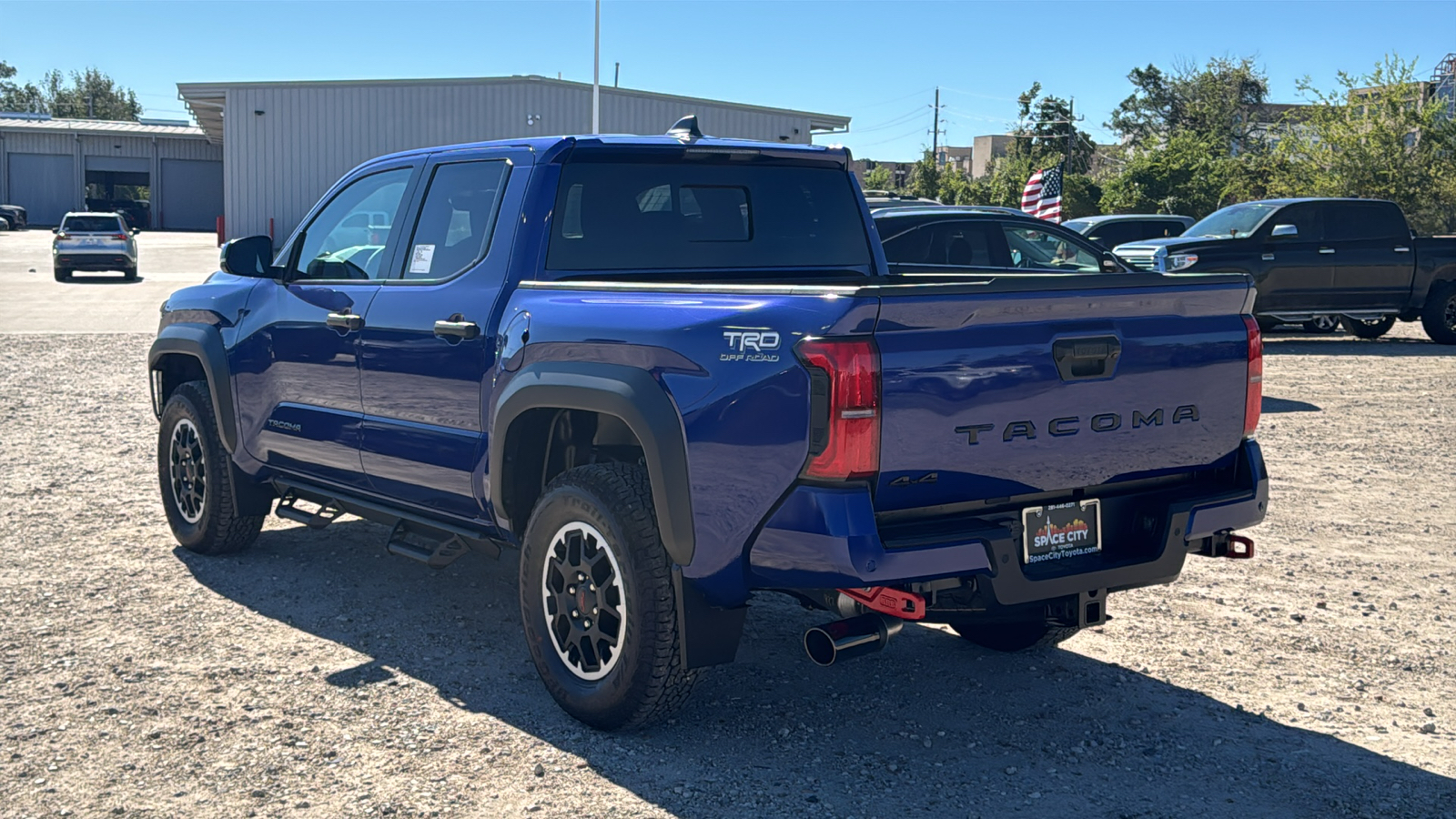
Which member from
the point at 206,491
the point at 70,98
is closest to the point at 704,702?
the point at 206,491

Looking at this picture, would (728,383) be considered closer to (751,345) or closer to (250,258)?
(751,345)

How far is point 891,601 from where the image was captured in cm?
388

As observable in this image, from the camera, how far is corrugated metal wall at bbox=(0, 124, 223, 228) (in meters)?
71.4

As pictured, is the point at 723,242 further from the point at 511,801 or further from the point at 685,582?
the point at 511,801

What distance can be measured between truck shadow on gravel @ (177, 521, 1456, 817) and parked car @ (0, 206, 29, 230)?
6527cm

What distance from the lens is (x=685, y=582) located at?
4219 mm

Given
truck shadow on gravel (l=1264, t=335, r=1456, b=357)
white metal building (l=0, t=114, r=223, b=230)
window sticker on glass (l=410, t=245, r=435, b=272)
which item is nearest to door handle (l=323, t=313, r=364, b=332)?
window sticker on glass (l=410, t=245, r=435, b=272)

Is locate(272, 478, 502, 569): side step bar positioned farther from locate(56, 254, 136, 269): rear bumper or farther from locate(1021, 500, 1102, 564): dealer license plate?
locate(56, 254, 136, 269): rear bumper

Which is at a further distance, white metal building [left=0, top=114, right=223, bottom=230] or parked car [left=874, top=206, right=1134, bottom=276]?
white metal building [left=0, top=114, right=223, bottom=230]

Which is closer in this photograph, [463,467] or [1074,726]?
[1074,726]

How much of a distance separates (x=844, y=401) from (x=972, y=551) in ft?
1.93

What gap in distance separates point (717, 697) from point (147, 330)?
17.9 meters

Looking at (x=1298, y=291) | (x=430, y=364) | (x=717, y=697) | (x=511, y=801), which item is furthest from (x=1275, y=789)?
(x=1298, y=291)

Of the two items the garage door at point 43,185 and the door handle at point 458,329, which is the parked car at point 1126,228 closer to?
the door handle at point 458,329
